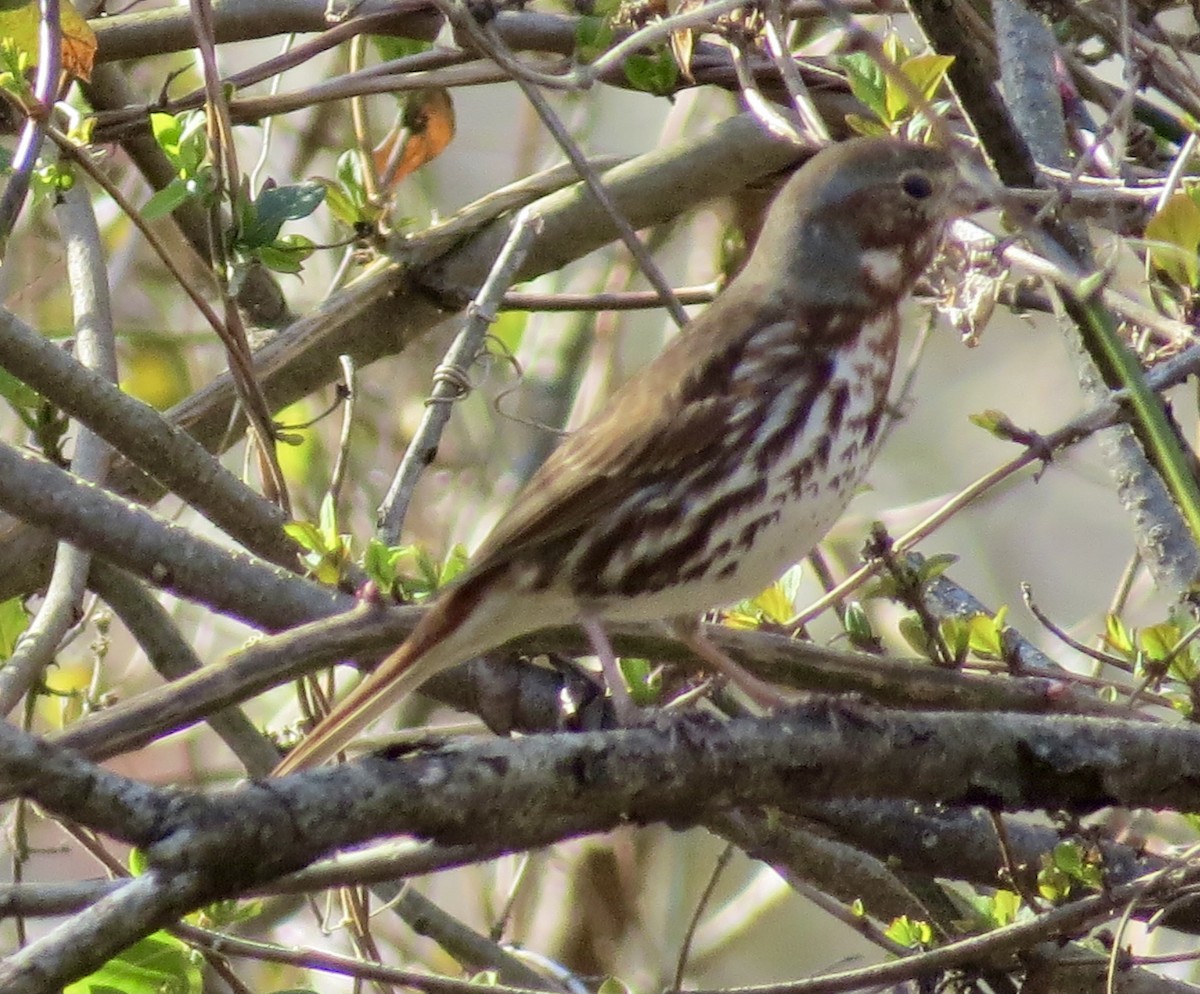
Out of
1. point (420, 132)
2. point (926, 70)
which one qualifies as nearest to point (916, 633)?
point (926, 70)

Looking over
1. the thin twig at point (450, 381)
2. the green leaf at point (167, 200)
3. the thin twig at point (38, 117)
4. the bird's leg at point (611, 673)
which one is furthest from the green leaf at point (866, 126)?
the thin twig at point (38, 117)

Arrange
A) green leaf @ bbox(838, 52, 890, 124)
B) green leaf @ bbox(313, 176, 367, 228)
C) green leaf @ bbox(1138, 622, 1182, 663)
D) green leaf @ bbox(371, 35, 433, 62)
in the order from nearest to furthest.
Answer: green leaf @ bbox(1138, 622, 1182, 663) < green leaf @ bbox(838, 52, 890, 124) < green leaf @ bbox(313, 176, 367, 228) < green leaf @ bbox(371, 35, 433, 62)

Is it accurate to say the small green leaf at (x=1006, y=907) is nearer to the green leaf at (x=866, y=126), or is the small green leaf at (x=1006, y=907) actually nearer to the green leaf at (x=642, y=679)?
the green leaf at (x=642, y=679)

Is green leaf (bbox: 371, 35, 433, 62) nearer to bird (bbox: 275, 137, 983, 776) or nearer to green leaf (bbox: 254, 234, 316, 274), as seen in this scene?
green leaf (bbox: 254, 234, 316, 274)

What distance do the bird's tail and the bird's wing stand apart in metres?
0.15

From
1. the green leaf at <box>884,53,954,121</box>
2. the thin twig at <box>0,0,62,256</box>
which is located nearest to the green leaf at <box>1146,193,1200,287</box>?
the green leaf at <box>884,53,954,121</box>

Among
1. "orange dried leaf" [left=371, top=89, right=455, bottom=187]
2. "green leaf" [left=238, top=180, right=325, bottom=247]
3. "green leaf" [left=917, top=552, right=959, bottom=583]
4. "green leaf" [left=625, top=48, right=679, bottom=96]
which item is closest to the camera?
"green leaf" [left=917, top=552, right=959, bottom=583]

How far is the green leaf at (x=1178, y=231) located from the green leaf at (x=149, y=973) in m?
1.91

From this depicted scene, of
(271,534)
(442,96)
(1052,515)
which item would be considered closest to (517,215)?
(442,96)

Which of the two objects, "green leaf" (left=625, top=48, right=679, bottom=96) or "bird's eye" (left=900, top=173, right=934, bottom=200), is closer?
"bird's eye" (left=900, top=173, right=934, bottom=200)

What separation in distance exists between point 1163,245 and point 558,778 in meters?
1.20

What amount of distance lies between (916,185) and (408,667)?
4.54 ft

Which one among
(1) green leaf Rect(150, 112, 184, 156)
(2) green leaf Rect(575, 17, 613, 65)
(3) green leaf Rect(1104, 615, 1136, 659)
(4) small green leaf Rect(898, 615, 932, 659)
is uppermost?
(1) green leaf Rect(150, 112, 184, 156)

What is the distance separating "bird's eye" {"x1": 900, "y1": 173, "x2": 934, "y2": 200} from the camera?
344 cm
